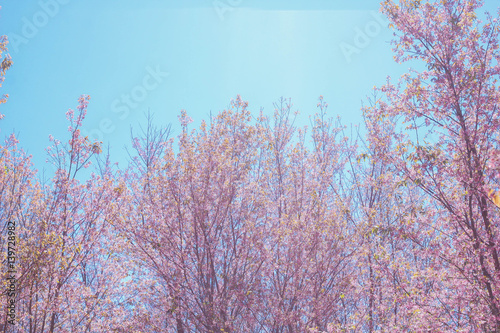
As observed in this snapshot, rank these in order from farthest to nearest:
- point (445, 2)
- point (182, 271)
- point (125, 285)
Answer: point (125, 285), point (182, 271), point (445, 2)

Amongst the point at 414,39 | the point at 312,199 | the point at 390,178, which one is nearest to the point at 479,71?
the point at 414,39

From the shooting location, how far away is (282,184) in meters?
11.2

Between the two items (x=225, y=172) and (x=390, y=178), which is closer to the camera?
(x=225, y=172)

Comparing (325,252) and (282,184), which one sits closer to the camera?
(325,252)

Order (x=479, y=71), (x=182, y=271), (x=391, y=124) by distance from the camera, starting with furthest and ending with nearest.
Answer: (x=391, y=124), (x=182, y=271), (x=479, y=71)

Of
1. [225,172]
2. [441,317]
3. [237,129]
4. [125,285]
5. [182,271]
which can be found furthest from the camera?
[125,285]

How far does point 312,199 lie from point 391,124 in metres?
4.23

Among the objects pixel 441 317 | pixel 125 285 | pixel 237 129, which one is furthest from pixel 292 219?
pixel 125 285

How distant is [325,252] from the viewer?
9.42 metres

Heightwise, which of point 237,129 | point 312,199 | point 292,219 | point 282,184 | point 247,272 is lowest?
point 247,272

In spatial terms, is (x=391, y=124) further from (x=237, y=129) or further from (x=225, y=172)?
(x=225, y=172)

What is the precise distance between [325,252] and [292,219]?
1237 mm

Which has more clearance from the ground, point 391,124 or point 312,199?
point 391,124

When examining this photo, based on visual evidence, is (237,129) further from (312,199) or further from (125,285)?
(125,285)
